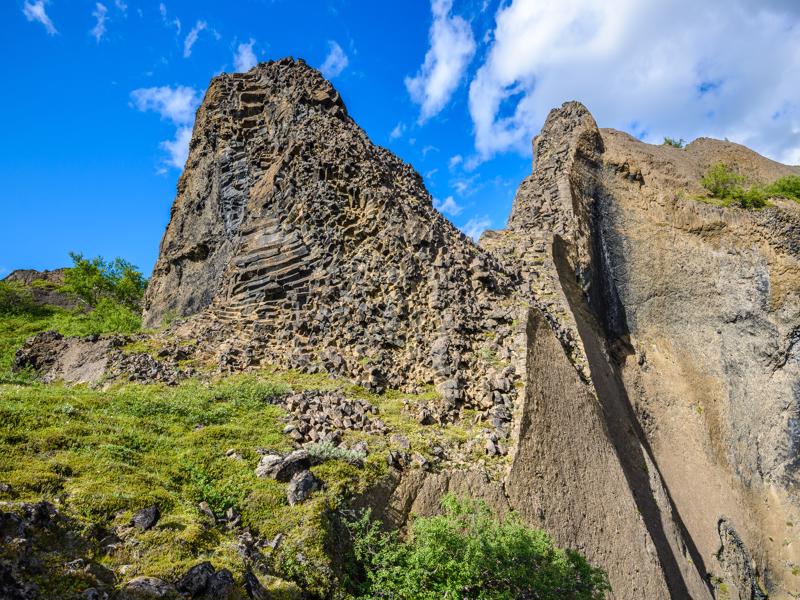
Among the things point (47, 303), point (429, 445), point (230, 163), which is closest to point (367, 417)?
point (429, 445)

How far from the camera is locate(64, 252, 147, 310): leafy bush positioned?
39.9m

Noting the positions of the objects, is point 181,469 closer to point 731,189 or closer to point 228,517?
point 228,517

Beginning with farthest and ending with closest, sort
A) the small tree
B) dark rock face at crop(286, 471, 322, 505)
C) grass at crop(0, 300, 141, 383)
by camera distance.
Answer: the small tree, grass at crop(0, 300, 141, 383), dark rock face at crop(286, 471, 322, 505)

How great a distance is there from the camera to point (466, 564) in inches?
240

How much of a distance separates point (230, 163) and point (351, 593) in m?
18.1

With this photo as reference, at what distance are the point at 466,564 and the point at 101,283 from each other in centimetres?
4290

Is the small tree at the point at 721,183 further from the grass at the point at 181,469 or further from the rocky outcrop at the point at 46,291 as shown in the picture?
the rocky outcrop at the point at 46,291

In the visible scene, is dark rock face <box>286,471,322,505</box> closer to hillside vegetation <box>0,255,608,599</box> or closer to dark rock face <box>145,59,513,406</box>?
hillside vegetation <box>0,255,608,599</box>

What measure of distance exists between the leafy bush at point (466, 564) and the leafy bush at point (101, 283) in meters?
39.2

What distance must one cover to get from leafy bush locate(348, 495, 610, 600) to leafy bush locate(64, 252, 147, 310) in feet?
129

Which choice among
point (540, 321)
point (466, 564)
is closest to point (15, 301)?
point (540, 321)

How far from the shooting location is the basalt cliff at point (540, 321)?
33.7 feet

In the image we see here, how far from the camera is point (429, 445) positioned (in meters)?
9.23

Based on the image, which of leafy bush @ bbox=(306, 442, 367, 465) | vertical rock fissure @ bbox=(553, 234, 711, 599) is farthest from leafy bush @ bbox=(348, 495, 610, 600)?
vertical rock fissure @ bbox=(553, 234, 711, 599)
